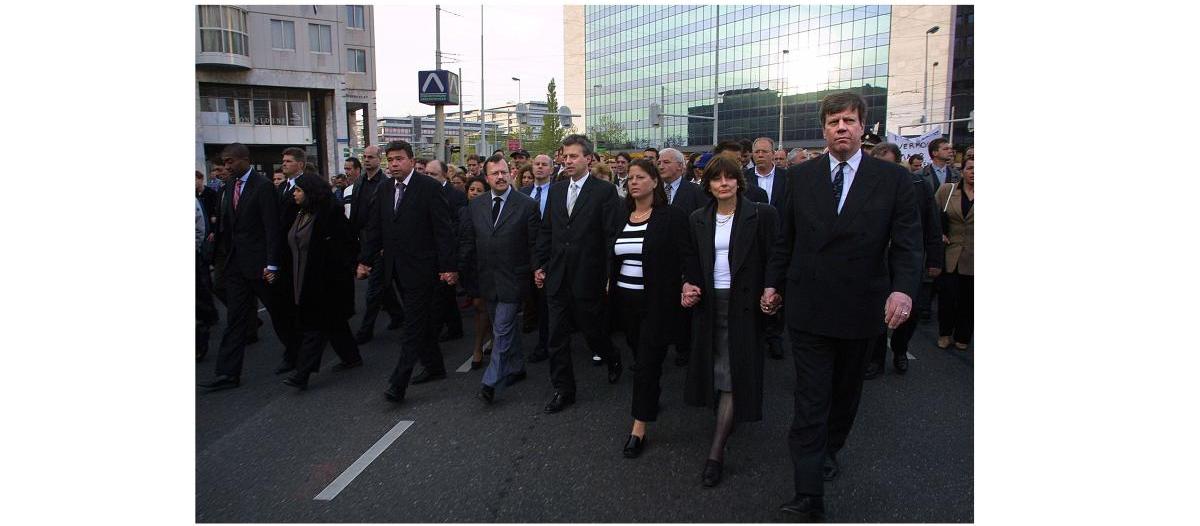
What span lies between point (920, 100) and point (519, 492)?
211 feet

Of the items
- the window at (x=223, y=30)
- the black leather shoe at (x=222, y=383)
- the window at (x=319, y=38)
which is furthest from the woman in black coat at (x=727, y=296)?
the window at (x=319, y=38)

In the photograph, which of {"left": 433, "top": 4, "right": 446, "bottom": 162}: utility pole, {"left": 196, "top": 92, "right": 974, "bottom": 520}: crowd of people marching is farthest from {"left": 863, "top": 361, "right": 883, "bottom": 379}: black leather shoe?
{"left": 433, "top": 4, "right": 446, "bottom": 162}: utility pole

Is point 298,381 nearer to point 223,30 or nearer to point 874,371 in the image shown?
point 874,371

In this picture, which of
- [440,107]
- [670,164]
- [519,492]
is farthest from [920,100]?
[519,492]

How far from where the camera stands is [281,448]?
450 cm

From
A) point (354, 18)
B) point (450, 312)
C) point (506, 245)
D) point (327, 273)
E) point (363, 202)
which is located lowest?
point (450, 312)

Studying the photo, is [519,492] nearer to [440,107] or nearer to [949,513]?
[949,513]

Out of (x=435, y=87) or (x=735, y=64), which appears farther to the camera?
(x=735, y=64)

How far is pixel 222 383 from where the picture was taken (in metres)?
5.93

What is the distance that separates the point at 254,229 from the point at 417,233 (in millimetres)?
1722

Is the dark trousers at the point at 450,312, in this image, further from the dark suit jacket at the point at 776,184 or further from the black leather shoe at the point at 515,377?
the dark suit jacket at the point at 776,184

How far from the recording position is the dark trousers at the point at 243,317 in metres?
5.98

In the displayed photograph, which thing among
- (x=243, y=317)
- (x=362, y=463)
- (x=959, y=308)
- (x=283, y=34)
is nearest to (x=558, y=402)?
(x=362, y=463)

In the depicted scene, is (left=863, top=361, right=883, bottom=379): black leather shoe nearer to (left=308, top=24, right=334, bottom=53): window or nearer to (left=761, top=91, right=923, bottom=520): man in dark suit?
(left=761, top=91, right=923, bottom=520): man in dark suit
